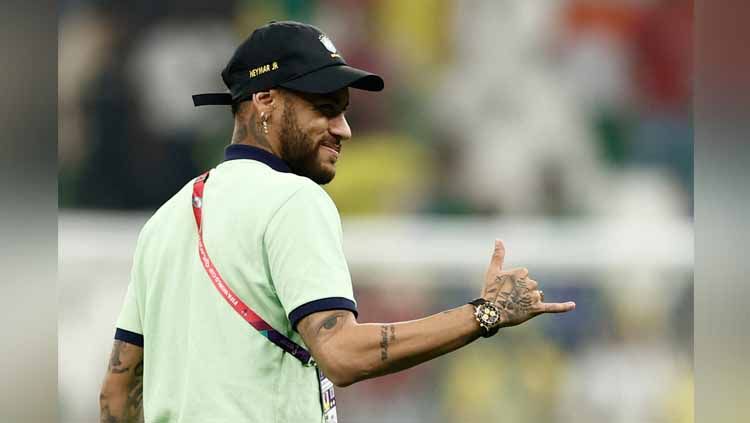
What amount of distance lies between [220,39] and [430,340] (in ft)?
11.5

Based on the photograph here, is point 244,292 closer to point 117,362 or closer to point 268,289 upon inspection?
point 268,289

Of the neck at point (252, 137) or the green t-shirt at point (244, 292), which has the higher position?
the neck at point (252, 137)

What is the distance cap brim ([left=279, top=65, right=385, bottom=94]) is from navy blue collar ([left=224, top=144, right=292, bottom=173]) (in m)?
0.12

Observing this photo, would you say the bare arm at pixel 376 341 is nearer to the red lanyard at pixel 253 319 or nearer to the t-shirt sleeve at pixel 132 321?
the red lanyard at pixel 253 319

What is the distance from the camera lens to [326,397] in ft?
5.43

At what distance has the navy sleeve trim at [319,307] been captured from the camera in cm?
150

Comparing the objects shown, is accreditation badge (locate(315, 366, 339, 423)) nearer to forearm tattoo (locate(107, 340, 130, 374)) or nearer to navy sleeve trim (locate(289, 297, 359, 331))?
navy sleeve trim (locate(289, 297, 359, 331))

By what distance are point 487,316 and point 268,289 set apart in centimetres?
33

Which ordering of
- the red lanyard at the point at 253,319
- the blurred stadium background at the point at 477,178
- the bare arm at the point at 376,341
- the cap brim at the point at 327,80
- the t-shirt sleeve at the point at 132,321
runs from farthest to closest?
the blurred stadium background at the point at 477,178 → the t-shirt sleeve at the point at 132,321 → the cap brim at the point at 327,80 → the red lanyard at the point at 253,319 → the bare arm at the point at 376,341

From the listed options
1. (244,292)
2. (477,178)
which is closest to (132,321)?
(244,292)

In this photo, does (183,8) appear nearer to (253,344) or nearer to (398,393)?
(398,393)

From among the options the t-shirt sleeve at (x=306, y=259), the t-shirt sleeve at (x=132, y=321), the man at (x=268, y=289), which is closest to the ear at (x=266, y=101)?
the man at (x=268, y=289)

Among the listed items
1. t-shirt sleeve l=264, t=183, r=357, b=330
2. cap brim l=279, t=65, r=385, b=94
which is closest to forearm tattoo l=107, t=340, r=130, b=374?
t-shirt sleeve l=264, t=183, r=357, b=330

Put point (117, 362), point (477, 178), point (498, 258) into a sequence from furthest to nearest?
point (477, 178), point (117, 362), point (498, 258)
